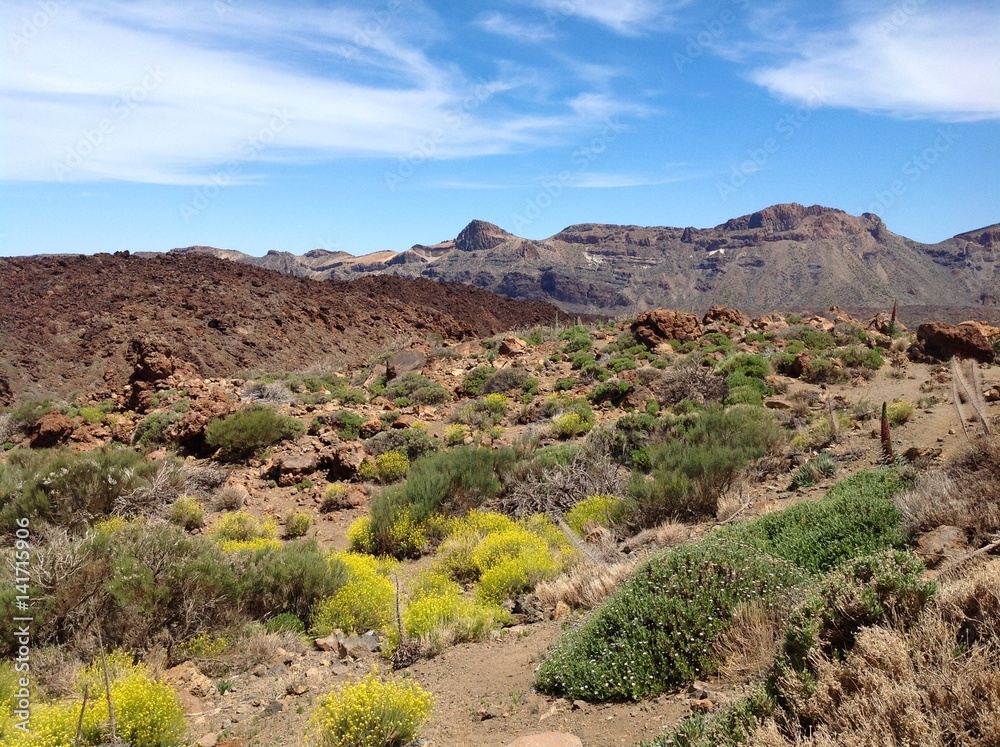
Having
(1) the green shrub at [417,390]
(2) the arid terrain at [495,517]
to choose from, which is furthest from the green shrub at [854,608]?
(1) the green shrub at [417,390]

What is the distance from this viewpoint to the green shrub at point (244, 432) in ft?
41.0

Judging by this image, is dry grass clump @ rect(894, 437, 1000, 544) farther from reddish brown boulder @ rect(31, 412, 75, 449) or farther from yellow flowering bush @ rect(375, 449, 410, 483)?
reddish brown boulder @ rect(31, 412, 75, 449)

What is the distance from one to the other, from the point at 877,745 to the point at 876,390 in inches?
526

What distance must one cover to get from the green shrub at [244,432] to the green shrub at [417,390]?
4.53m

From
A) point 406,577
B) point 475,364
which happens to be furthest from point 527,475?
point 475,364

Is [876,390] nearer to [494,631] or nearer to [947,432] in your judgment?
[947,432]

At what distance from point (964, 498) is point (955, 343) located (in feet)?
43.1

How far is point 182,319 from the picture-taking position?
98.7 feet

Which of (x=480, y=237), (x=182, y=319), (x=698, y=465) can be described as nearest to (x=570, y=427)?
(x=698, y=465)

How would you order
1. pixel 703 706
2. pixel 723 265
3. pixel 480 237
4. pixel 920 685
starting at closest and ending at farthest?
pixel 920 685 < pixel 703 706 < pixel 723 265 < pixel 480 237

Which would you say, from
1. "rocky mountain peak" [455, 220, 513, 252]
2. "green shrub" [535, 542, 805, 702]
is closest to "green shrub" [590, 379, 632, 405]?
"green shrub" [535, 542, 805, 702]

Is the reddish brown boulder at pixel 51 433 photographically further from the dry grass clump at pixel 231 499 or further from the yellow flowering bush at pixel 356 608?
the yellow flowering bush at pixel 356 608

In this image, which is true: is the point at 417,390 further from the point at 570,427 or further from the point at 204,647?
the point at 204,647

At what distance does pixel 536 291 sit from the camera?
110 meters
